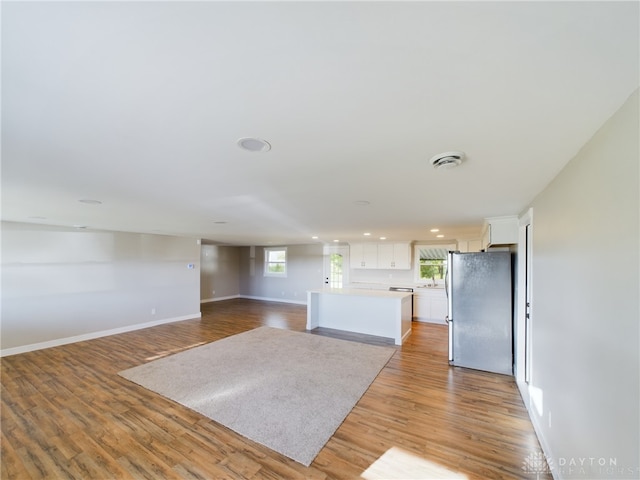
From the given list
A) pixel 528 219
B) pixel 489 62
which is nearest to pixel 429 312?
pixel 528 219

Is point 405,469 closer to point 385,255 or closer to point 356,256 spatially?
point 385,255

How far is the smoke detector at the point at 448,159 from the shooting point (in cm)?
157

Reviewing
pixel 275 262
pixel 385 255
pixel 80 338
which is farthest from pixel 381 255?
pixel 80 338

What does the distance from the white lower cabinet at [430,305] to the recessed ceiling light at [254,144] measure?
6.35m

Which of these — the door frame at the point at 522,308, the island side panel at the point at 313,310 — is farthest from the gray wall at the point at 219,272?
the door frame at the point at 522,308

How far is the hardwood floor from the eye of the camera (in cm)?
199

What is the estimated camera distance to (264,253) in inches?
401

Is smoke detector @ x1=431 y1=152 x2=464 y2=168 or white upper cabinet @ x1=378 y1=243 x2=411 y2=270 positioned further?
white upper cabinet @ x1=378 y1=243 x2=411 y2=270

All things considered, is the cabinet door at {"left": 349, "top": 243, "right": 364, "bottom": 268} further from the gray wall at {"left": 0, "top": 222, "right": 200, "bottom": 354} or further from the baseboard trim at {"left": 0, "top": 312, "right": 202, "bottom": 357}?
the baseboard trim at {"left": 0, "top": 312, "right": 202, "bottom": 357}

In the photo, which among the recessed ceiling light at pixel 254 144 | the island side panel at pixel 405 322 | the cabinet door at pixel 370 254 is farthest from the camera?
the cabinet door at pixel 370 254

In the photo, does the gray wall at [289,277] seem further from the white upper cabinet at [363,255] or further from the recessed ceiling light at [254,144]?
the recessed ceiling light at [254,144]

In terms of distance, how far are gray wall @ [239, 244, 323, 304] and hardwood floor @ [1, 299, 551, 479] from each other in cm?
563

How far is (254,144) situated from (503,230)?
3587 millimetres

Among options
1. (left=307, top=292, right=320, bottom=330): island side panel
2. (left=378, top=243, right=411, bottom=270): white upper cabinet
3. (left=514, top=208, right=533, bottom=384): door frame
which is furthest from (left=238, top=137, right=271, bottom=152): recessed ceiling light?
(left=378, top=243, right=411, bottom=270): white upper cabinet
